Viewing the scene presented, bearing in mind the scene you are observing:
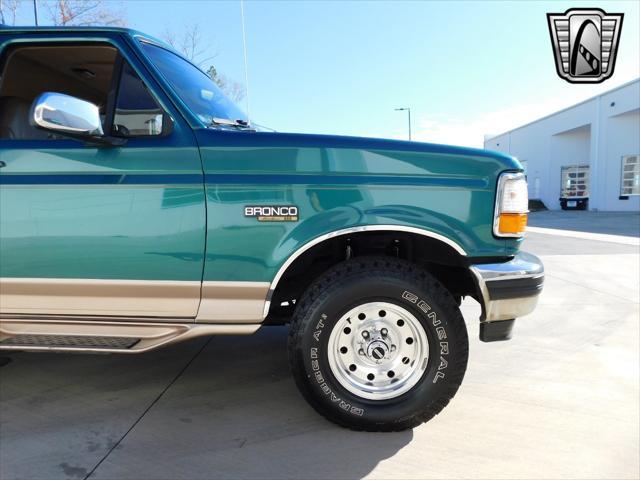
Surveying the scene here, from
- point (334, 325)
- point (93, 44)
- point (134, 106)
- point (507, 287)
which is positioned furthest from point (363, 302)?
point (93, 44)

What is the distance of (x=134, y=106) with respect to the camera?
2449 mm

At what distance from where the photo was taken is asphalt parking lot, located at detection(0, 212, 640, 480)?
2055mm

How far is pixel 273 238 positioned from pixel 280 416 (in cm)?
107

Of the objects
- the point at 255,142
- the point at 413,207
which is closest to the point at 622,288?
the point at 413,207

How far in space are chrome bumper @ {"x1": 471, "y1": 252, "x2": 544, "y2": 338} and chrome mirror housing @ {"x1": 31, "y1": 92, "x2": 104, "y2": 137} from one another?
2.13 meters

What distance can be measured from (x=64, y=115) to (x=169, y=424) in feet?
5.64

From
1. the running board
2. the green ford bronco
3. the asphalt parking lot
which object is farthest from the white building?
the running board

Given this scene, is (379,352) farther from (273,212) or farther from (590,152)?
(590,152)

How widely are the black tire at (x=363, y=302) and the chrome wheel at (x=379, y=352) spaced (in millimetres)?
42

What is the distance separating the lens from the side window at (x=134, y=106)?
2.42 meters

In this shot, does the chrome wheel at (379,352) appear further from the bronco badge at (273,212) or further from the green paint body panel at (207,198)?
the bronco badge at (273,212)

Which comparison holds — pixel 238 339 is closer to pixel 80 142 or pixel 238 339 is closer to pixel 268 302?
pixel 268 302

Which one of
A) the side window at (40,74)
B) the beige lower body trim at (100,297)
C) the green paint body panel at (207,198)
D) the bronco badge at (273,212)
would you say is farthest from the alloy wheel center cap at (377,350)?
the side window at (40,74)

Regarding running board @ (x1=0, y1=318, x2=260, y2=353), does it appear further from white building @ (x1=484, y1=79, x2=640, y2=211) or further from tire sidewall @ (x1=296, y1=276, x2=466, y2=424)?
white building @ (x1=484, y1=79, x2=640, y2=211)
